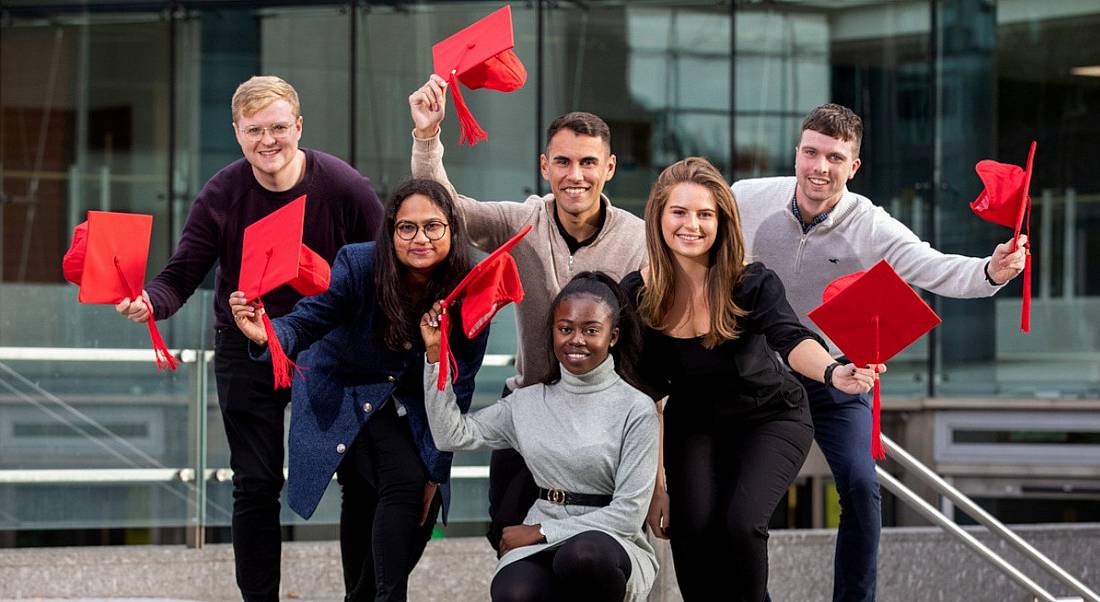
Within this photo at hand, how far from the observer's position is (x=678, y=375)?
155 inches

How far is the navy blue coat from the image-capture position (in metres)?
3.97

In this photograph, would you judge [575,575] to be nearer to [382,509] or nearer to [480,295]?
[382,509]

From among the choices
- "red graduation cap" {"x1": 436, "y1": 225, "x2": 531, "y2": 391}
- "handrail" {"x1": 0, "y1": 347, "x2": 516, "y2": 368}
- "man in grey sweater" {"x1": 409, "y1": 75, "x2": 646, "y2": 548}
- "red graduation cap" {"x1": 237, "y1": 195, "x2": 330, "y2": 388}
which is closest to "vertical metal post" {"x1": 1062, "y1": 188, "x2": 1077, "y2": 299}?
"handrail" {"x1": 0, "y1": 347, "x2": 516, "y2": 368}

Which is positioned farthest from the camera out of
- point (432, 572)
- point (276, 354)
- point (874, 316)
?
point (432, 572)

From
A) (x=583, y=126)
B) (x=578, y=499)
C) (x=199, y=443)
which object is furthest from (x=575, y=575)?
(x=199, y=443)

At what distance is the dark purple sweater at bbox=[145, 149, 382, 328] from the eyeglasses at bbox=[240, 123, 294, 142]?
0.16 metres

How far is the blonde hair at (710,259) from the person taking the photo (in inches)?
154

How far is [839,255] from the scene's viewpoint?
175 inches

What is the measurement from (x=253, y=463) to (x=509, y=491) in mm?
719

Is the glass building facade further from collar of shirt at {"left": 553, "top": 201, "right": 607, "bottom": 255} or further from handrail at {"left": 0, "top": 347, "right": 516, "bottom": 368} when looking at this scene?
collar of shirt at {"left": 553, "top": 201, "right": 607, "bottom": 255}

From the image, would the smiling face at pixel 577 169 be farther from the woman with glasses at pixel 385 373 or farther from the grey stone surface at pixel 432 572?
the grey stone surface at pixel 432 572

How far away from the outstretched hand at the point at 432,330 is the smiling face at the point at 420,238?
0.46 ft

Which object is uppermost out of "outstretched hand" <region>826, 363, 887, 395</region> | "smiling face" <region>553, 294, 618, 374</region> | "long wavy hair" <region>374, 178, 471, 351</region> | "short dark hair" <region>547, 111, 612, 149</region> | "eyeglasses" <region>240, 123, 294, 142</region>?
"short dark hair" <region>547, 111, 612, 149</region>

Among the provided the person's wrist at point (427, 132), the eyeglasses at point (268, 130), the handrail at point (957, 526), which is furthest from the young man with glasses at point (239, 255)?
the handrail at point (957, 526)
